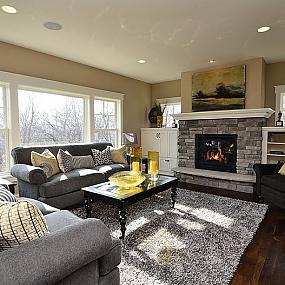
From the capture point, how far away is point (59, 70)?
4242mm

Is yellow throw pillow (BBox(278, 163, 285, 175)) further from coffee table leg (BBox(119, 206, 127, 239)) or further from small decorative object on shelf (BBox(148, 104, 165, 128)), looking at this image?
small decorative object on shelf (BBox(148, 104, 165, 128))

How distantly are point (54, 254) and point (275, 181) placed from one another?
3.14 metres

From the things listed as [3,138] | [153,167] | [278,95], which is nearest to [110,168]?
[153,167]

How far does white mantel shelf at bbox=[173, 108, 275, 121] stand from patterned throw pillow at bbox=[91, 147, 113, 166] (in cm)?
192

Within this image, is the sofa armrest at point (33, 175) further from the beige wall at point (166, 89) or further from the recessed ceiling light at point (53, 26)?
the beige wall at point (166, 89)

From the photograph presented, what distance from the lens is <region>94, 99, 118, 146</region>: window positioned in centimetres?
514

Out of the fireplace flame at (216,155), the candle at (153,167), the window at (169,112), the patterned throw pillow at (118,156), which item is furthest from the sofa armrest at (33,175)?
the window at (169,112)

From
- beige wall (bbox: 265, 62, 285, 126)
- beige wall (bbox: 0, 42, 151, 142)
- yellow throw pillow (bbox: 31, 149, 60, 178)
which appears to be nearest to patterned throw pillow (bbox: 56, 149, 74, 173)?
yellow throw pillow (bbox: 31, 149, 60, 178)

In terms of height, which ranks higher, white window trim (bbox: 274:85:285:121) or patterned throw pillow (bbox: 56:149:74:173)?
white window trim (bbox: 274:85:285:121)

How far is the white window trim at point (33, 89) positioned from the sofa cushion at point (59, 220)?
7.89ft

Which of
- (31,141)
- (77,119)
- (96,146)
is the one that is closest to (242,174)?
(96,146)

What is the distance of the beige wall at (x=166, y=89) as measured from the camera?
6016mm

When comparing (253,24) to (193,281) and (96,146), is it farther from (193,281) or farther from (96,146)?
(96,146)

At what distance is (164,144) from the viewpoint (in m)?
5.70
